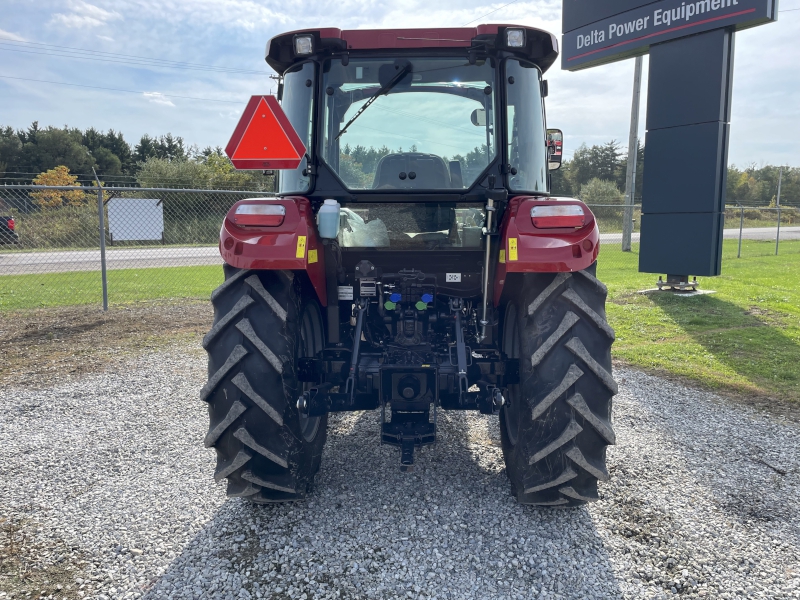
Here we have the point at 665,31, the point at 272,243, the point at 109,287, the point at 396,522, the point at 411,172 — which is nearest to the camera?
the point at 272,243

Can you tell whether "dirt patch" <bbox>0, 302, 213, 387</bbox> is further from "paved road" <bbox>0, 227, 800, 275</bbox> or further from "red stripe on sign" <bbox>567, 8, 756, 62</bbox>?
"red stripe on sign" <bbox>567, 8, 756, 62</bbox>

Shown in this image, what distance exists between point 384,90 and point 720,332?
6739 mm

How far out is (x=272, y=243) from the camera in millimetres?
2930

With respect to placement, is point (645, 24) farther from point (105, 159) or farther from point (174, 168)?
point (105, 159)

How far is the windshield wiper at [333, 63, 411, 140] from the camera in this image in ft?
10.8

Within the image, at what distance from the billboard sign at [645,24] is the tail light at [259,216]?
8788 millimetres

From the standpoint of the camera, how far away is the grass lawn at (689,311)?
20.6 feet

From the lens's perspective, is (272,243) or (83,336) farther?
(83,336)

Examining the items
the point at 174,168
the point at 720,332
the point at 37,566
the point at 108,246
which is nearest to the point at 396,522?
the point at 37,566

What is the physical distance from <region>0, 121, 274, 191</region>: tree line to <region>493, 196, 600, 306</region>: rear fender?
1101 inches

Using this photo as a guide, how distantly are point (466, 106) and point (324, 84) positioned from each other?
85 centimetres

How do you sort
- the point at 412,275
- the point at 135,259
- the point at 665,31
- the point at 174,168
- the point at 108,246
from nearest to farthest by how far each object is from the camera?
the point at 412,275, the point at 665,31, the point at 108,246, the point at 135,259, the point at 174,168

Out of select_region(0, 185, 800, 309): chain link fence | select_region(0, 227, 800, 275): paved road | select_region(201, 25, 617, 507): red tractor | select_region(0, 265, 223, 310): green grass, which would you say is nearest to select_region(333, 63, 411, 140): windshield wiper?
select_region(201, 25, 617, 507): red tractor

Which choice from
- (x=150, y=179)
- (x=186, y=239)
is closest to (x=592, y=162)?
(x=150, y=179)
